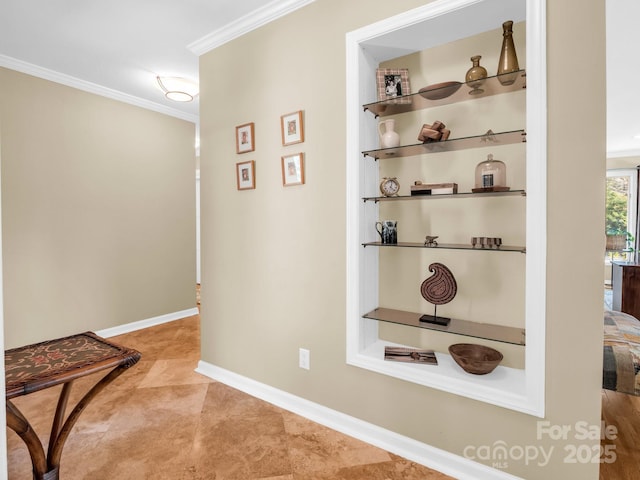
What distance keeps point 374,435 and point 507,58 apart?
2.06 m

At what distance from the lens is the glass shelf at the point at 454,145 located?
1.63 m

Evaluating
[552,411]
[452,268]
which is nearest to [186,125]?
[452,268]

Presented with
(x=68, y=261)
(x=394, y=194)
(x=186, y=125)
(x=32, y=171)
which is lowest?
(x=68, y=261)

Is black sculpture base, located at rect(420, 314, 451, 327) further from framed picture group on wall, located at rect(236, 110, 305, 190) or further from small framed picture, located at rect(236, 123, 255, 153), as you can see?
small framed picture, located at rect(236, 123, 255, 153)

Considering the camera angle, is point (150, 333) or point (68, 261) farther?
point (150, 333)

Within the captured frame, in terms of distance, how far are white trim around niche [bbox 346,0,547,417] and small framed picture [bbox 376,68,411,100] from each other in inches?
3.6

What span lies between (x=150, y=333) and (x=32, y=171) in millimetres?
1952

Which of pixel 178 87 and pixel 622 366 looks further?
pixel 178 87

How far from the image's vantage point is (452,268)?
1881mm

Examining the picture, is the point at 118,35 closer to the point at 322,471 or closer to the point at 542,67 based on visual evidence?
the point at 542,67

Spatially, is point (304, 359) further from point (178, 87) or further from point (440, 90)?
point (178, 87)

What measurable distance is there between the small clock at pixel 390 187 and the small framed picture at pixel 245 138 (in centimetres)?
104

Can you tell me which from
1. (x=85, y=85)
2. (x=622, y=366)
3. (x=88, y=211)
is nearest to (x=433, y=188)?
(x=622, y=366)

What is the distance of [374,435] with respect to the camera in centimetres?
191
